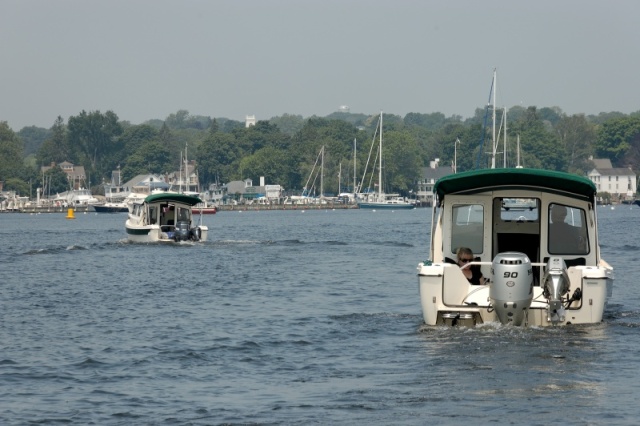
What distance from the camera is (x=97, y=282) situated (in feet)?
135

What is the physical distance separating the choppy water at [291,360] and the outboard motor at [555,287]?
30 cm

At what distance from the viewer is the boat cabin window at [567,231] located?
24875 millimetres

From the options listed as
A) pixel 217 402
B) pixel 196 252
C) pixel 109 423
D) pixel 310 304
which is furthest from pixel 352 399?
pixel 196 252

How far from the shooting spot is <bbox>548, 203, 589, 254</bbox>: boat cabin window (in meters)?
24.9

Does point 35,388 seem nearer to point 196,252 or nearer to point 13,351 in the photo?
point 13,351

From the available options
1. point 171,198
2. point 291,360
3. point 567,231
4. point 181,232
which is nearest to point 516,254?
point 567,231

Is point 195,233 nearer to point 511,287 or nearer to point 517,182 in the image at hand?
point 517,182

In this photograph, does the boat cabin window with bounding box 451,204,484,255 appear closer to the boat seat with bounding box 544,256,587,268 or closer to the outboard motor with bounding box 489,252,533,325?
the boat seat with bounding box 544,256,587,268

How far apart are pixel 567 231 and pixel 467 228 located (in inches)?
77.7

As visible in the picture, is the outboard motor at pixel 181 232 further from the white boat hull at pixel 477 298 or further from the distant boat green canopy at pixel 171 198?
the white boat hull at pixel 477 298

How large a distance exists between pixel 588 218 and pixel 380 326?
196 inches

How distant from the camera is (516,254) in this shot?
22453 millimetres

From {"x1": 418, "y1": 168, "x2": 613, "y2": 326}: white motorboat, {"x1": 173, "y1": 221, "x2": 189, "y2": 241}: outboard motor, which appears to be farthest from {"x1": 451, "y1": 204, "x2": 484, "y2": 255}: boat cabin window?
{"x1": 173, "y1": 221, "x2": 189, "y2": 241}: outboard motor

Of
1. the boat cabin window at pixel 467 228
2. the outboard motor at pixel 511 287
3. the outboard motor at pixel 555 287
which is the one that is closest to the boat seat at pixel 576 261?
the boat cabin window at pixel 467 228
